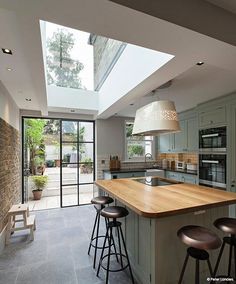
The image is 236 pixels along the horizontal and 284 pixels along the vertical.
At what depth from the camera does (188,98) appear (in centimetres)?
370

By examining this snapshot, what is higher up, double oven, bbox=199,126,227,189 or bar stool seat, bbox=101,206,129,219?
double oven, bbox=199,126,227,189

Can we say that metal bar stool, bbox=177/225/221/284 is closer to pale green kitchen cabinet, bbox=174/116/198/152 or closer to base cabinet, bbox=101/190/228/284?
base cabinet, bbox=101/190/228/284

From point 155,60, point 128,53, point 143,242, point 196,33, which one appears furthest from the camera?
point 128,53

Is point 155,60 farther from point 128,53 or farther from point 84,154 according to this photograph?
point 84,154

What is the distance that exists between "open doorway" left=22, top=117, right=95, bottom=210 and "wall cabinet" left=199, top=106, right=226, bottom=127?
2806mm

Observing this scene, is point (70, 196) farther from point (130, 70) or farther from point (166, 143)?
point (130, 70)

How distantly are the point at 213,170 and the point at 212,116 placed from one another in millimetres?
1094

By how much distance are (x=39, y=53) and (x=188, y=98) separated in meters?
2.91

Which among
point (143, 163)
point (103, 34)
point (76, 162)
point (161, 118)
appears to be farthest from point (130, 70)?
point (143, 163)

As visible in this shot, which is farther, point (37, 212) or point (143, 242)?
point (37, 212)

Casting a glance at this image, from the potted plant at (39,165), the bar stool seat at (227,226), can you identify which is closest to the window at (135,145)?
the potted plant at (39,165)

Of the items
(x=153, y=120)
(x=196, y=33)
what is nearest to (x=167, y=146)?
(x=153, y=120)

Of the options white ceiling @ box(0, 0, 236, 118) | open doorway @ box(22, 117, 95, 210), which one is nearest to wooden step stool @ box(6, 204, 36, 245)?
open doorway @ box(22, 117, 95, 210)

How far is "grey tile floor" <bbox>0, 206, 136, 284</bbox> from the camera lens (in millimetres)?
2096
